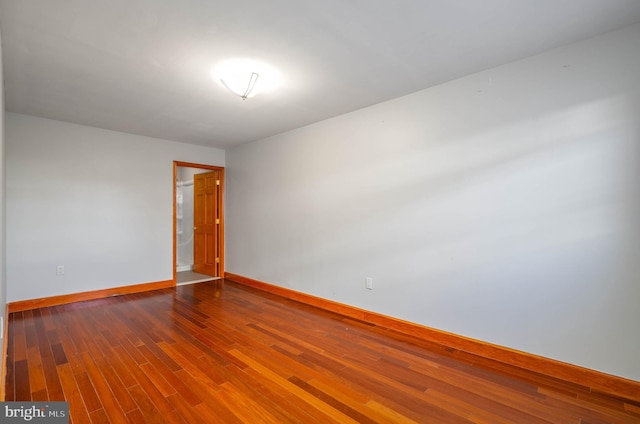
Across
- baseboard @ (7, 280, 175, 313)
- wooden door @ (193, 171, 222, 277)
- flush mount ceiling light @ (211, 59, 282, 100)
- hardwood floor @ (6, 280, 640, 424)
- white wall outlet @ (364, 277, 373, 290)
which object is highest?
flush mount ceiling light @ (211, 59, 282, 100)

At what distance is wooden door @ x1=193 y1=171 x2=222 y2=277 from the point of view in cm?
572

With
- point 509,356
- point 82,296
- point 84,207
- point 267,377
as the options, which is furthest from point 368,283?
point 84,207

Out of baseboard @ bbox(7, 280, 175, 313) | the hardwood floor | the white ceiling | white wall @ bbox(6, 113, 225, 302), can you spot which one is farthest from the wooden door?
the white ceiling

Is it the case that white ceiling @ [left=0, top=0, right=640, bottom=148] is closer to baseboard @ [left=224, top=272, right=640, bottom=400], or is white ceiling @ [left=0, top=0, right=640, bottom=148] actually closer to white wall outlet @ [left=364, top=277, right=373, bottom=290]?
white wall outlet @ [left=364, top=277, right=373, bottom=290]

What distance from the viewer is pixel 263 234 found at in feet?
16.0

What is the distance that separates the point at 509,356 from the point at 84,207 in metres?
5.50

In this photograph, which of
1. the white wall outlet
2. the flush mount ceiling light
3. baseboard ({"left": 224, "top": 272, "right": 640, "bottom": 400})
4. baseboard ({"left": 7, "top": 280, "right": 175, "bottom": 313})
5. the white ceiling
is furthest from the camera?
baseboard ({"left": 7, "top": 280, "right": 175, "bottom": 313})

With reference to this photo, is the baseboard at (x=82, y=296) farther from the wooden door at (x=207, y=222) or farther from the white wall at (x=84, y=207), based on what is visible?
the wooden door at (x=207, y=222)

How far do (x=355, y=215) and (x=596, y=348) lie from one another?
93.8 inches

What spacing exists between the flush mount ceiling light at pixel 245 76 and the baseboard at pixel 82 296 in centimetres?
364

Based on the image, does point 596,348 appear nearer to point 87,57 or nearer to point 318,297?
point 318,297

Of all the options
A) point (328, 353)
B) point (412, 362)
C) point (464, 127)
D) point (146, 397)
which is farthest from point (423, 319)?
point (146, 397)

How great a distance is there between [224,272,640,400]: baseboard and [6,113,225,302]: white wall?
3.22 m

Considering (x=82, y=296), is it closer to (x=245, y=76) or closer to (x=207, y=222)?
(x=207, y=222)
